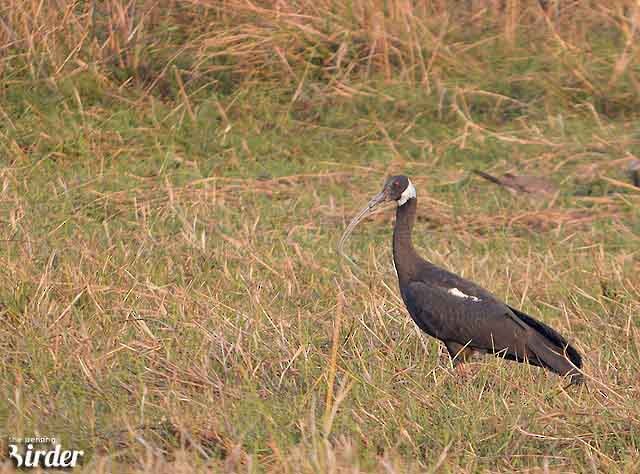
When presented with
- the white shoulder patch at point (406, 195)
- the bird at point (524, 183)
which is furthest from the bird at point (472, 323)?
the bird at point (524, 183)

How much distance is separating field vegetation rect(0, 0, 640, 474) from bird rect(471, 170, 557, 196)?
60 mm

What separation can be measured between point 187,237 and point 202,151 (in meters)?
1.60

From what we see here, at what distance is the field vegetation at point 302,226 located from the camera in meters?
3.73

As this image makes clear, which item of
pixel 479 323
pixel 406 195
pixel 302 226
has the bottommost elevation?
pixel 302 226

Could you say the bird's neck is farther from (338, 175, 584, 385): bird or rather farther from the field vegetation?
the field vegetation

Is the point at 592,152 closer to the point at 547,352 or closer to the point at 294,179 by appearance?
the point at 294,179

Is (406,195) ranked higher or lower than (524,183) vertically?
higher

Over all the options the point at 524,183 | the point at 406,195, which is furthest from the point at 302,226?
the point at 524,183

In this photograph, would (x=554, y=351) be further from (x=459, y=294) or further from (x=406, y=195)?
(x=406, y=195)

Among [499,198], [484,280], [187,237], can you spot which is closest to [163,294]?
[187,237]

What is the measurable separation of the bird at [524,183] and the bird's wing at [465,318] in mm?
2136

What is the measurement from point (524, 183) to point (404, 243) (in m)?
1.92

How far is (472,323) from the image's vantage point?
4.72 metres

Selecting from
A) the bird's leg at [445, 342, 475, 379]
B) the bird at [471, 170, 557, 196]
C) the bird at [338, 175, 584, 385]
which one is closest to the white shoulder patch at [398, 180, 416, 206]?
the bird at [338, 175, 584, 385]
